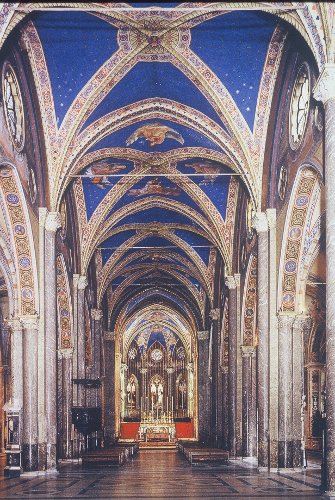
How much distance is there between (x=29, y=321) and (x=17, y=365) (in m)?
1.19

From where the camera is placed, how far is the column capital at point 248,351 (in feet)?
96.2

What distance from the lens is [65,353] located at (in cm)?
3017

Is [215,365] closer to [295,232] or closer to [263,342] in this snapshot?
[263,342]

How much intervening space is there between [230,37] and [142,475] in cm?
1160

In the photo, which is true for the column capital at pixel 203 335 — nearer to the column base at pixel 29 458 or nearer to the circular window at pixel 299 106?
the column base at pixel 29 458

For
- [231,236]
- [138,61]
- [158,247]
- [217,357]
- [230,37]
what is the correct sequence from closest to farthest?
[230,37] → [138,61] → [231,236] → [217,357] → [158,247]

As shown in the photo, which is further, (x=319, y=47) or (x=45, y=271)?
(x=45, y=271)

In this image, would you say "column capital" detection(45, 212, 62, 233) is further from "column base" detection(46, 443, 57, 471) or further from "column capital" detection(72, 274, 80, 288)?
"column capital" detection(72, 274, 80, 288)

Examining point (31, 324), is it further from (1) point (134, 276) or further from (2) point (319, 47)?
(1) point (134, 276)

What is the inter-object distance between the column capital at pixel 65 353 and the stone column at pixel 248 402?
6.11m

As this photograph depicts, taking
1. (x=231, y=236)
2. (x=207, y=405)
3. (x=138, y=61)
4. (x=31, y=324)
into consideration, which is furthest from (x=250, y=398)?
(x=207, y=405)

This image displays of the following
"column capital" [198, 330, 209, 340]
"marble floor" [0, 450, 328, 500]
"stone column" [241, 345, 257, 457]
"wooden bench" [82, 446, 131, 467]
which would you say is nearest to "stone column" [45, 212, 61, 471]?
"marble floor" [0, 450, 328, 500]

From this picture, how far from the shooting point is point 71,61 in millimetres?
21125

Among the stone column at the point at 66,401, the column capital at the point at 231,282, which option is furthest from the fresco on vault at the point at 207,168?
the stone column at the point at 66,401
